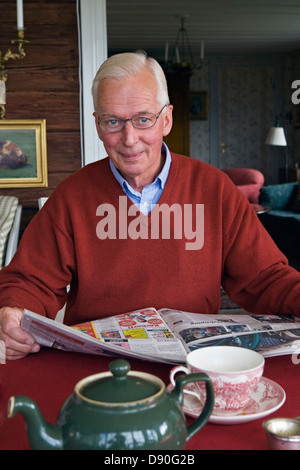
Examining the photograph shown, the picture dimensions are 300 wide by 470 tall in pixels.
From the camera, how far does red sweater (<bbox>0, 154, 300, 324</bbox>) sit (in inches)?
52.3

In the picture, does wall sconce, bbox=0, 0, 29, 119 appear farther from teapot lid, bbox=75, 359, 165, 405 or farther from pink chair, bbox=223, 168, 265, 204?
pink chair, bbox=223, 168, 265, 204

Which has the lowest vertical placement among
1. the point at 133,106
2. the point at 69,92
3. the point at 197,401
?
the point at 197,401

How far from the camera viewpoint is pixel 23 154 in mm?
3213

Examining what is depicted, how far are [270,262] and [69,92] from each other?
86.6 inches

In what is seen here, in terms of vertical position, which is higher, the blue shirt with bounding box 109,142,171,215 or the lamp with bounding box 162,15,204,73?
the lamp with bounding box 162,15,204,73

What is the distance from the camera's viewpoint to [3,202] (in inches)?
121

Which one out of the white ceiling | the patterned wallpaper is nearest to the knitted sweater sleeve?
the white ceiling

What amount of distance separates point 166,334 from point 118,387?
47 cm

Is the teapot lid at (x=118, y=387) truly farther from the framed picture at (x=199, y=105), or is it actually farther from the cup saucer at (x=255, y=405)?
the framed picture at (x=199, y=105)

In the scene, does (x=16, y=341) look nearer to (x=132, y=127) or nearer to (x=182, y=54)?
(x=132, y=127)

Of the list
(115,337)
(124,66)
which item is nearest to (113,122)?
(124,66)

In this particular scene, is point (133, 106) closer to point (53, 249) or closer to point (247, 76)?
point (53, 249)

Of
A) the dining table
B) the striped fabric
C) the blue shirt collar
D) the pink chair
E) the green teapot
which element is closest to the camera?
the green teapot

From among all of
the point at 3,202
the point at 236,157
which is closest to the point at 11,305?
the point at 3,202
